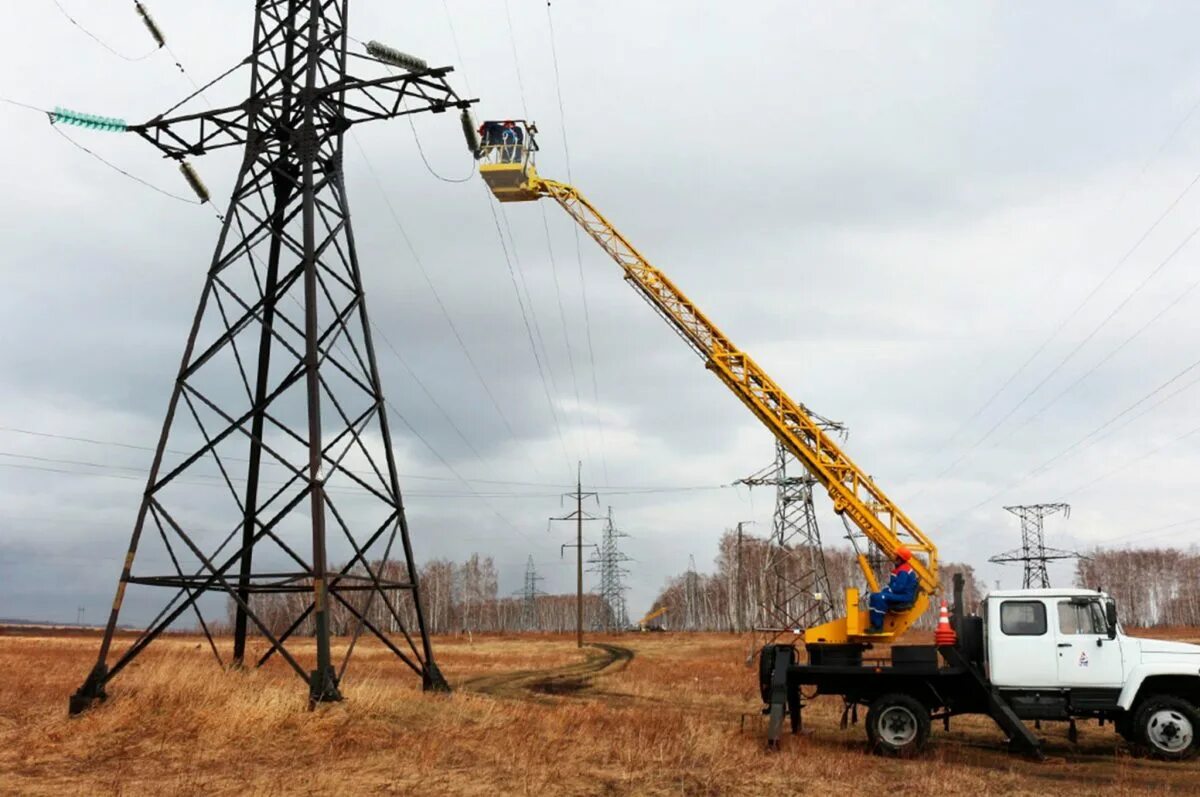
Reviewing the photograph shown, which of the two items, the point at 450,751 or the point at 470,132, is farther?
the point at 470,132

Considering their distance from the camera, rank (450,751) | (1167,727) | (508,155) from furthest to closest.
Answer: (508,155)
(1167,727)
(450,751)

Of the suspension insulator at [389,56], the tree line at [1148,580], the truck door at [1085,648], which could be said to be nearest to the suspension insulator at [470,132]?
the suspension insulator at [389,56]

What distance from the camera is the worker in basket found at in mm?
15508

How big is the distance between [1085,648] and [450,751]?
9229 millimetres

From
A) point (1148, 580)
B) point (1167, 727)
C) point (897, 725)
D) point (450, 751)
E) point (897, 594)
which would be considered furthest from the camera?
point (1148, 580)

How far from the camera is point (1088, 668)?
1277 cm

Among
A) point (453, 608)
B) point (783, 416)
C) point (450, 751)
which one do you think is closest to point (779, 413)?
point (783, 416)

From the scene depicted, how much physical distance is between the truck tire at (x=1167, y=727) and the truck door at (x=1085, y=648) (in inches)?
21.3

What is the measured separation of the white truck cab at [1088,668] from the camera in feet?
40.8

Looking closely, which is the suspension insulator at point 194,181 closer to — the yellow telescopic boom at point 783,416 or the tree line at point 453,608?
the yellow telescopic boom at point 783,416

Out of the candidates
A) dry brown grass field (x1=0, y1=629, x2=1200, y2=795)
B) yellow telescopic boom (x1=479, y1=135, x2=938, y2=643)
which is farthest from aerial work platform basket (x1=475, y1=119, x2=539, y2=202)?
dry brown grass field (x1=0, y1=629, x2=1200, y2=795)

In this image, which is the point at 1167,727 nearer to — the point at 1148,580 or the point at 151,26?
the point at 151,26

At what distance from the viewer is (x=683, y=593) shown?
132 m

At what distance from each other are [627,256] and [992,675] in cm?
1562
